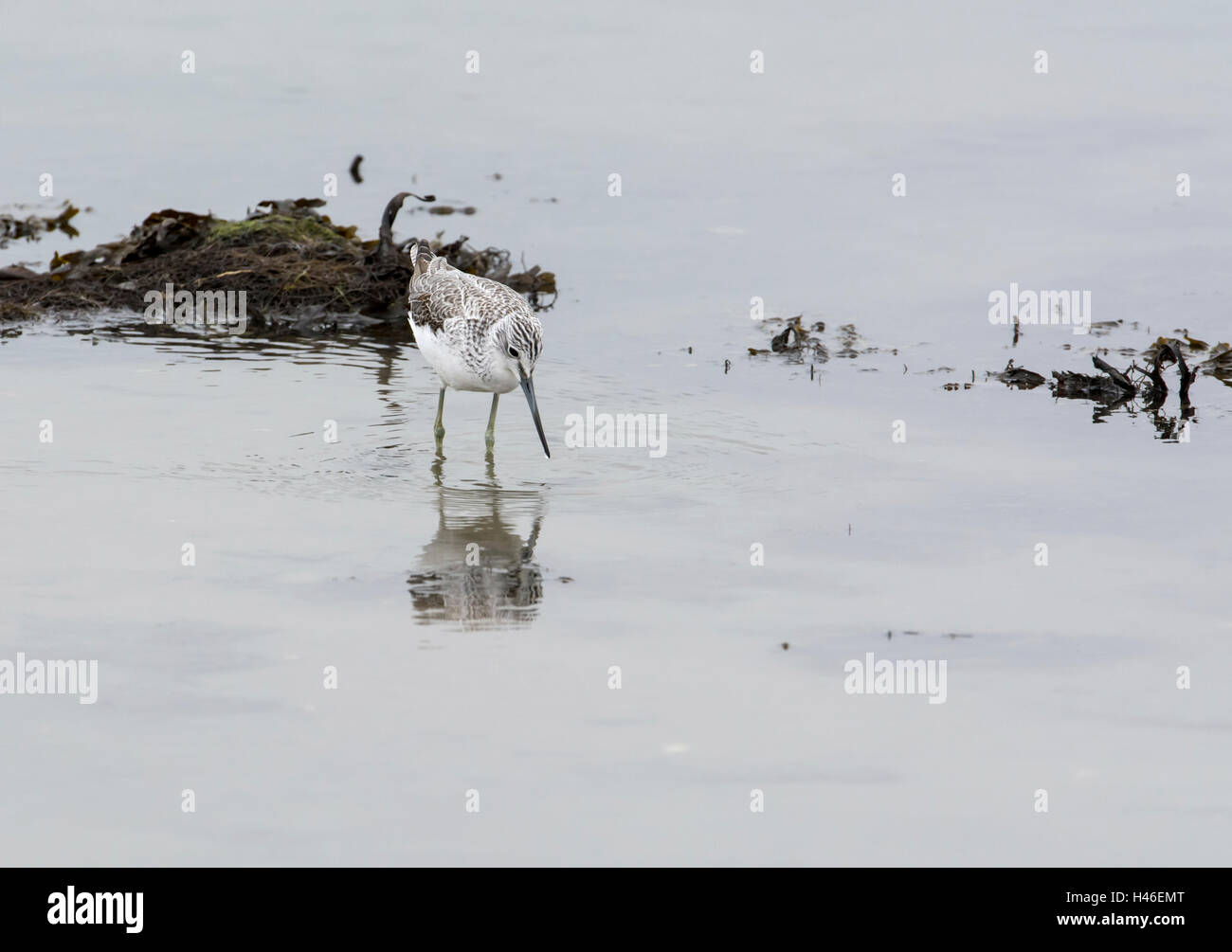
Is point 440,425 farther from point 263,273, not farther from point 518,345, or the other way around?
point 263,273

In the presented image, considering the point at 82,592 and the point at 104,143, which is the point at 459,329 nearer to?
the point at 82,592

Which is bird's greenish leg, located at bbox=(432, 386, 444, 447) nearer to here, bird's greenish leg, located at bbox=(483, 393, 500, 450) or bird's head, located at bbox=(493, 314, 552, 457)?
bird's greenish leg, located at bbox=(483, 393, 500, 450)

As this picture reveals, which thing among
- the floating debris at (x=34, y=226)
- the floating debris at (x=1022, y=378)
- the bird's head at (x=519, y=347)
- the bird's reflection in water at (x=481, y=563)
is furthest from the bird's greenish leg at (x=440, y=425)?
the floating debris at (x=34, y=226)

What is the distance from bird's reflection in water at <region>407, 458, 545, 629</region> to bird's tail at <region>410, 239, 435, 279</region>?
2.36 metres

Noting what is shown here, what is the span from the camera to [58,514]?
8.75m

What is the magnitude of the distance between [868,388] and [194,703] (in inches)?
238

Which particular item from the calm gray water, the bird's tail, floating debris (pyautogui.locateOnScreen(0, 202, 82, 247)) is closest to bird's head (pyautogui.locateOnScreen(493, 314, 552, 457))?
the calm gray water

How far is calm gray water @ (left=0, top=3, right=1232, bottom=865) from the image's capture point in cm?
603

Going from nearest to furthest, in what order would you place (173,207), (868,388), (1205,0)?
1. (868,388)
2. (173,207)
3. (1205,0)

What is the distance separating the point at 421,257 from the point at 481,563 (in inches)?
154

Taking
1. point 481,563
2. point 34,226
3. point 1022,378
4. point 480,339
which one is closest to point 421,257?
point 480,339

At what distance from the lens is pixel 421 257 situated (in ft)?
38.5
